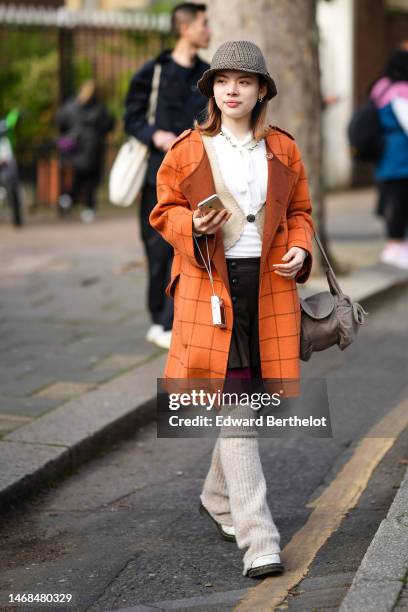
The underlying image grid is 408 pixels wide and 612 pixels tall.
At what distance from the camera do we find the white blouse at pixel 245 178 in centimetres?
410

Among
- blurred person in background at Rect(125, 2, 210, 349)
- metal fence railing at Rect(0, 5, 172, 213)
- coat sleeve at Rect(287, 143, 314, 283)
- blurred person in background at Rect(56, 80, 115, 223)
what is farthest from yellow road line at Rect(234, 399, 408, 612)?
metal fence railing at Rect(0, 5, 172, 213)

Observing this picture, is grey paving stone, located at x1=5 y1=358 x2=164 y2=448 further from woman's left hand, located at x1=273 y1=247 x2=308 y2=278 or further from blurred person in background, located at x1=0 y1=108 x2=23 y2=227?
blurred person in background, located at x1=0 y1=108 x2=23 y2=227

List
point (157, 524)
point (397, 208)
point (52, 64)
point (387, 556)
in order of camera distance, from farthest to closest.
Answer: point (52, 64)
point (397, 208)
point (157, 524)
point (387, 556)

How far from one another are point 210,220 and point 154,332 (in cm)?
384

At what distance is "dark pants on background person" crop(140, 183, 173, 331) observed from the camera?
7301 millimetres

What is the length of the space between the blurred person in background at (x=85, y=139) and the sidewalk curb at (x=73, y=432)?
8.81 metres

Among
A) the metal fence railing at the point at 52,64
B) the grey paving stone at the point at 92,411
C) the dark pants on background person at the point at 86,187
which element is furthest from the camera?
the metal fence railing at the point at 52,64

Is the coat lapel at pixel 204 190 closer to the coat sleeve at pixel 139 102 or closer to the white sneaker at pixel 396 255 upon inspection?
the coat sleeve at pixel 139 102

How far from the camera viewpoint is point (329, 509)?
4.83m

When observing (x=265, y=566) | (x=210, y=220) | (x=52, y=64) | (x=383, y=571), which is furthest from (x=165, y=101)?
(x=52, y=64)

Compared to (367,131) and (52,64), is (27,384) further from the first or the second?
(52,64)

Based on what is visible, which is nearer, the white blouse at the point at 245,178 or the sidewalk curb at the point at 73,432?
the white blouse at the point at 245,178

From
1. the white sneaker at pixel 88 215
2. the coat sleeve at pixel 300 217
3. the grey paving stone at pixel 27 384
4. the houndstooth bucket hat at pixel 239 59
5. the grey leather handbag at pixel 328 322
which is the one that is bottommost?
the white sneaker at pixel 88 215

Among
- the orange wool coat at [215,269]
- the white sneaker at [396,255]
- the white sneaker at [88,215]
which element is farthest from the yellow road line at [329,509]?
the white sneaker at [88,215]
